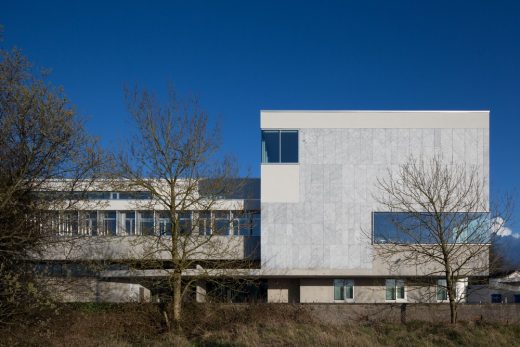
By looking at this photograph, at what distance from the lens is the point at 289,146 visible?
99.2ft

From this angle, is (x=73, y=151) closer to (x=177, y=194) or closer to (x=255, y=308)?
(x=177, y=194)

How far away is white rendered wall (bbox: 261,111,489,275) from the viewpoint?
1160 inches

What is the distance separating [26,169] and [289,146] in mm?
19072

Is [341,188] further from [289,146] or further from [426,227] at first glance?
[426,227]

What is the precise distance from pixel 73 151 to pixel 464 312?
1818cm

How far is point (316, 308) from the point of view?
73.6 ft

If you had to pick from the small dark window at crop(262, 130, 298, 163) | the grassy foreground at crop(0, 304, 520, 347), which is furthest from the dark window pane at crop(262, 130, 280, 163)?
the grassy foreground at crop(0, 304, 520, 347)

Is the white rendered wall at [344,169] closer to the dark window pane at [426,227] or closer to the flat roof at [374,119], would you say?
the flat roof at [374,119]

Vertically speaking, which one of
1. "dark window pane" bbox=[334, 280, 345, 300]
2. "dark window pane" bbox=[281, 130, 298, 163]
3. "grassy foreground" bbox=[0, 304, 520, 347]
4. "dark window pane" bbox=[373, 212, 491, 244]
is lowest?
"dark window pane" bbox=[334, 280, 345, 300]

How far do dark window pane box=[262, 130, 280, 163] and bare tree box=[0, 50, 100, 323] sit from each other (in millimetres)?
16436

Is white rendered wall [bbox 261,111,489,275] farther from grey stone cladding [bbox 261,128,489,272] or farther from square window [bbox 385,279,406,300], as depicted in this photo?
square window [bbox 385,279,406,300]

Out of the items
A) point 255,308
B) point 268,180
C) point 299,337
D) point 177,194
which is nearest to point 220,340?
point 299,337

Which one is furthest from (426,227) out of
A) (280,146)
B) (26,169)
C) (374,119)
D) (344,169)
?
(26,169)

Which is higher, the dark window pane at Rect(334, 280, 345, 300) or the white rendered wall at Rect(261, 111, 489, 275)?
the white rendered wall at Rect(261, 111, 489, 275)
